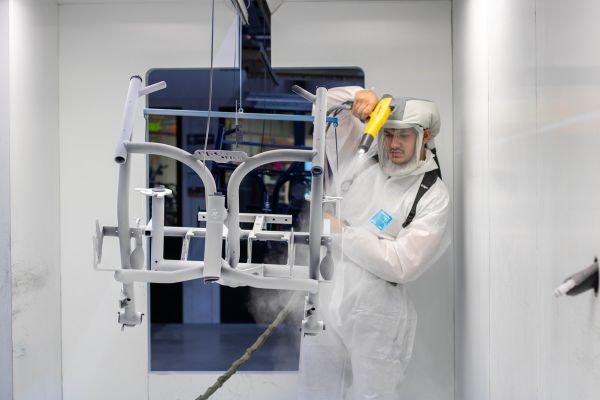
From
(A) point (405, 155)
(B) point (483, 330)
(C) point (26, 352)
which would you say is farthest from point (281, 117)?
(C) point (26, 352)

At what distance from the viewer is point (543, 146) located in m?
1.94

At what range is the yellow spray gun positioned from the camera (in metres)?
2.79

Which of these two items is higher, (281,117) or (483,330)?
(281,117)

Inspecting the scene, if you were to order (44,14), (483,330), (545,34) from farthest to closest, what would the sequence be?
(44,14)
(483,330)
(545,34)

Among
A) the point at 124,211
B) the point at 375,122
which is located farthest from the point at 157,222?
the point at 375,122

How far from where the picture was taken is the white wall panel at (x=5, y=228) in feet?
9.78

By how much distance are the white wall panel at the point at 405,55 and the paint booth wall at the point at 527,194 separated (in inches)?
6.9

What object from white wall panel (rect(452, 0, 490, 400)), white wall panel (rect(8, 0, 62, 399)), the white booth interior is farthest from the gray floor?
white wall panel (rect(452, 0, 490, 400))

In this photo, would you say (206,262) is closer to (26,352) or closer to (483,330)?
(483,330)

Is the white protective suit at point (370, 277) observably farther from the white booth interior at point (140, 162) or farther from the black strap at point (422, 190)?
the white booth interior at point (140, 162)

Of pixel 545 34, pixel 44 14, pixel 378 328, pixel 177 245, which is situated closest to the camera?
pixel 545 34

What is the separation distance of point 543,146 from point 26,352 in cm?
241

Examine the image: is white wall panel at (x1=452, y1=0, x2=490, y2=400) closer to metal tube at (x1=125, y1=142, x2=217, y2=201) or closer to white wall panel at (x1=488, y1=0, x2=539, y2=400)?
white wall panel at (x1=488, y1=0, x2=539, y2=400)

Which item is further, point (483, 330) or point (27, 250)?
point (27, 250)
